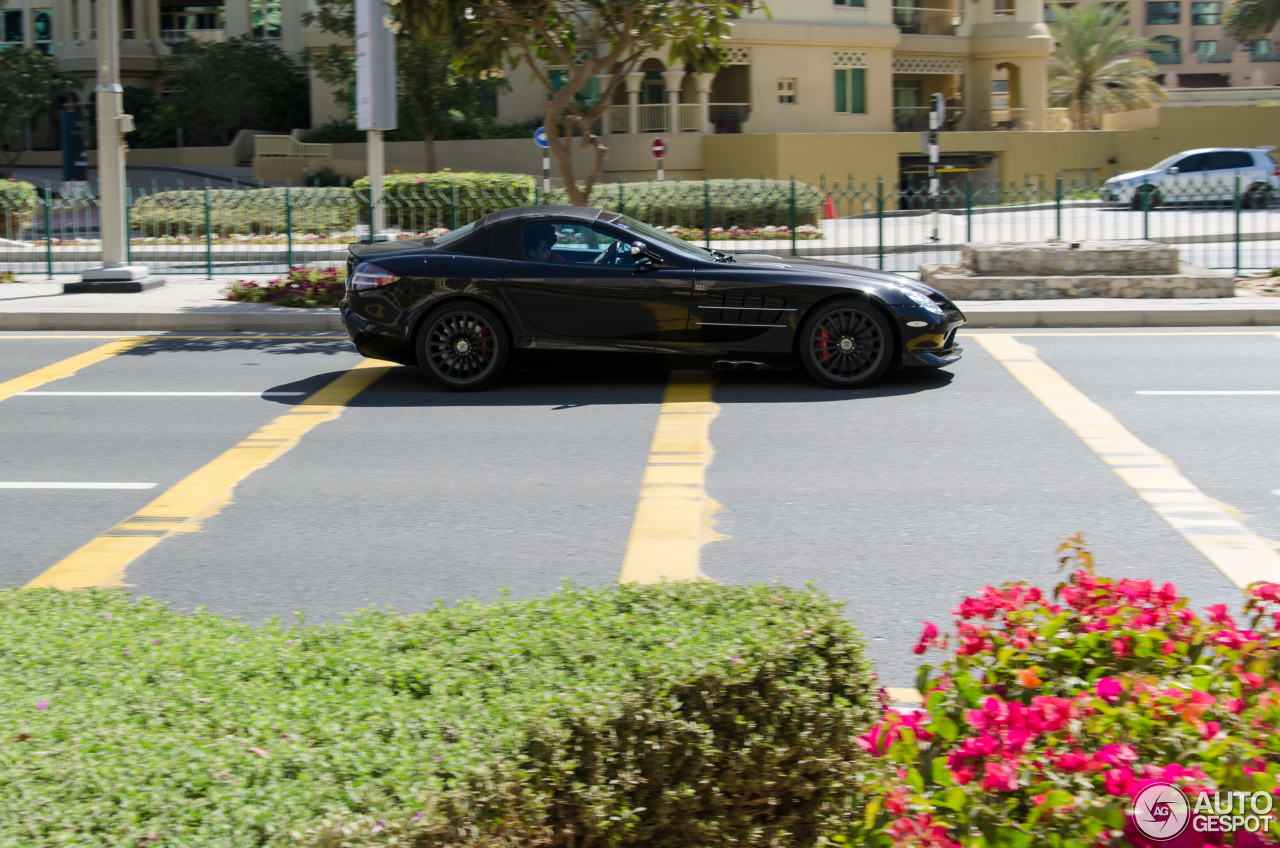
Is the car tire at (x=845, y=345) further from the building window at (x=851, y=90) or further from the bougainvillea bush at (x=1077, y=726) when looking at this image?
the building window at (x=851, y=90)

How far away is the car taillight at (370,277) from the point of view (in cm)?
1028

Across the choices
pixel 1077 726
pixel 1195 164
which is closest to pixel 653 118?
pixel 1195 164

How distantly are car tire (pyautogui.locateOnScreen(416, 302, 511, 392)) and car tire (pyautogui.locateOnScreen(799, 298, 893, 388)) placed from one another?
2375mm

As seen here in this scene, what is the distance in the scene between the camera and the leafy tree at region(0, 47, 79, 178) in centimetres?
4250

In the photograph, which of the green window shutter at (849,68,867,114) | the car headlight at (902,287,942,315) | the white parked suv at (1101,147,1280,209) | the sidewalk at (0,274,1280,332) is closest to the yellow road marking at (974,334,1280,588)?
the car headlight at (902,287,942,315)

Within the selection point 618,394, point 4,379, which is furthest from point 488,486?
point 4,379

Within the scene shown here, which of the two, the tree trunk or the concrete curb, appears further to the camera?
the tree trunk

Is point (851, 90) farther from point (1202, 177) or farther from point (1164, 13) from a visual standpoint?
point (1164, 13)

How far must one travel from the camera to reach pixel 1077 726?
9.37ft

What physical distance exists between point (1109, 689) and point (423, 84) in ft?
116

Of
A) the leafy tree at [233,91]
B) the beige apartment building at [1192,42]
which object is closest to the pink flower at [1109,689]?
the leafy tree at [233,91]

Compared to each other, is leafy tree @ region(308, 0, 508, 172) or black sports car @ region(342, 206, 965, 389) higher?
leafy tree @ region(308, 0, 508, 172)

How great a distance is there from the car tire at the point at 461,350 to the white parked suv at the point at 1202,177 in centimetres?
2523

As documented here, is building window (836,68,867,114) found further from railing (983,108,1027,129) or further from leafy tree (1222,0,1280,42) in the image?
leafy tree (1222,0,1280,42)
